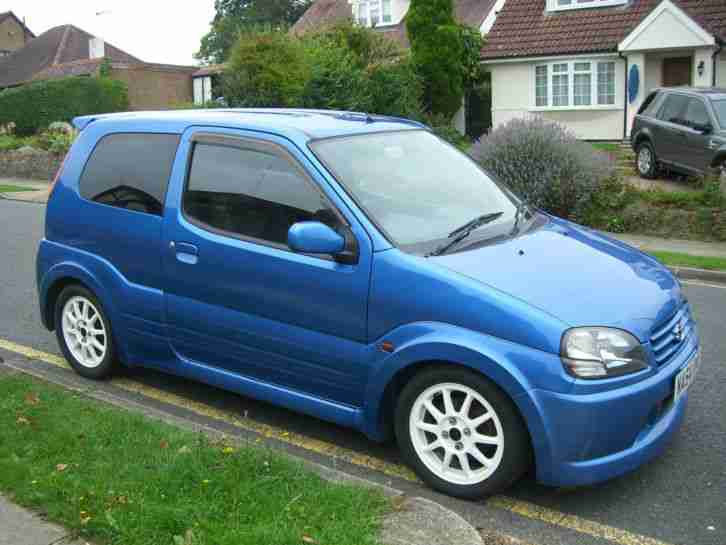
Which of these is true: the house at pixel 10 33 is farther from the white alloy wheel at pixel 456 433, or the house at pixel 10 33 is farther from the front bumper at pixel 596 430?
the front bumper at pixel 596 430

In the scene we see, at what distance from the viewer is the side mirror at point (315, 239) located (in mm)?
4633

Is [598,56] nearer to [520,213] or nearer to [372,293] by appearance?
[520,213]

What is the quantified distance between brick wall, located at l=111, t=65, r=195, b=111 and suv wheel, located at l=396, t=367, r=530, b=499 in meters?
44.8

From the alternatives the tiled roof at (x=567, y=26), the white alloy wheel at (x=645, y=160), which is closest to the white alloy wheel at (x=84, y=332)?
the white alloy wheel at (x=645, y=160)

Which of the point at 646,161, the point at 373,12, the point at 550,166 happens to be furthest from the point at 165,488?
the point at 373,12

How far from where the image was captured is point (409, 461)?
4602mm

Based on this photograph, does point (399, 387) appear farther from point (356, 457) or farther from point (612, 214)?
point (612, 214)

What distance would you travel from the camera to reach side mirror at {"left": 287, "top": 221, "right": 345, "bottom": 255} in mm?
4633

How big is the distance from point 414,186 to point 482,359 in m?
1.43

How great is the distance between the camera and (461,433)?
4.37 m

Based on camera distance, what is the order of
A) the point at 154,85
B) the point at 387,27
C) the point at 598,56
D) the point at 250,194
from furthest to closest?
the point at 154,85
the point at 387,27
the point at 598,56
the point at 250,194

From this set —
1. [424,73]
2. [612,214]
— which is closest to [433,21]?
[424,73]

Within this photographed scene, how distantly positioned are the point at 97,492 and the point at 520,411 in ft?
6.46

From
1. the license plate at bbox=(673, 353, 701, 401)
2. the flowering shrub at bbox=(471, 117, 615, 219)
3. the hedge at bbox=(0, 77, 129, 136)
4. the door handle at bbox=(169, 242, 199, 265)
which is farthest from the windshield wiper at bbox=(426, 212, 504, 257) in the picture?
the hedge at bbox=(0, 77, 129, 136)
